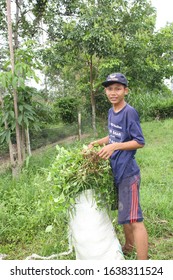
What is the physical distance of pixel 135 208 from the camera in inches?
82.2

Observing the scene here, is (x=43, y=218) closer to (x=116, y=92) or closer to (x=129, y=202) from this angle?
(x=129, y=202)

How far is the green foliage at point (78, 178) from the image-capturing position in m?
2.10

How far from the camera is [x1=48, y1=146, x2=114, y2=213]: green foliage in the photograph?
210 cm

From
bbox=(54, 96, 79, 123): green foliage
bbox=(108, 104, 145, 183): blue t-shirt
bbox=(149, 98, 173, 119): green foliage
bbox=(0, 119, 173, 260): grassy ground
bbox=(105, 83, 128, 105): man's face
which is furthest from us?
bbox=(149, 98, 173, 119): green foliage

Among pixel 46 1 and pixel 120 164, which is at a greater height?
pixel 46 1

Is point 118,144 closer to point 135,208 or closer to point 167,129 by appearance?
point 135,208

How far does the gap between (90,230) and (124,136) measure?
658 millimetres

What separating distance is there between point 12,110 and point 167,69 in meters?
5.48

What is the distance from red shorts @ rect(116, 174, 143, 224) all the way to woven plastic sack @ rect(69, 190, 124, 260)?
145 millimetres

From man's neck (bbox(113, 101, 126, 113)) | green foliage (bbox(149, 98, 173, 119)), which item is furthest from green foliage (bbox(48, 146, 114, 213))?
green foliage (bbox(149, 98, 173, 119))

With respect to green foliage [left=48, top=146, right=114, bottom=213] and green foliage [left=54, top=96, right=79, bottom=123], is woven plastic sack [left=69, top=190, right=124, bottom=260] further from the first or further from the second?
green foliage [left=54, top=96, right=79, bottom=123]

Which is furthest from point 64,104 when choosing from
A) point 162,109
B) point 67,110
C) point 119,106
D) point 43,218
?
point 119,106

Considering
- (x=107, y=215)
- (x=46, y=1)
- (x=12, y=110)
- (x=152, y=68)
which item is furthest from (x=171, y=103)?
(x=107, y=215)

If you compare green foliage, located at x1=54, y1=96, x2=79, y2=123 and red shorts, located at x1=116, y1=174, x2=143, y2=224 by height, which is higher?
green foliage, located at x1=54, y1=96, x2=79, y2=123
